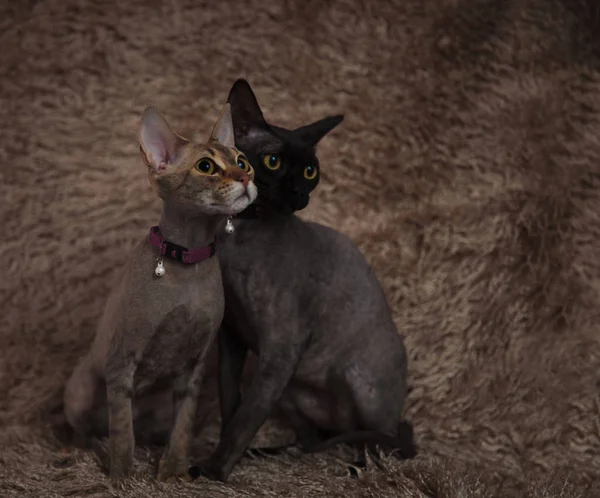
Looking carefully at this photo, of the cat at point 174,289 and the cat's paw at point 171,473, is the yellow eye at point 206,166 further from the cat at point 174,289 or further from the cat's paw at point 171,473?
the cat's paw at point 171,473

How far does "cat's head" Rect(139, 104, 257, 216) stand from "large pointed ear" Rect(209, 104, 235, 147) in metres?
0.03

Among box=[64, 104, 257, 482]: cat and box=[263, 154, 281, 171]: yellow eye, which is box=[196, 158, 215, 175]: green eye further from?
box=[263, 154, 281, 171]: yellow eye

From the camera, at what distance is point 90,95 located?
4.35ft

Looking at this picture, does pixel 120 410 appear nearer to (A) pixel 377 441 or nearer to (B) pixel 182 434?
(B) pixel 182 434

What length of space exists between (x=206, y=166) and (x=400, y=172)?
543 millimetres

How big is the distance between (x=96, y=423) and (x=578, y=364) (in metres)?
0.72

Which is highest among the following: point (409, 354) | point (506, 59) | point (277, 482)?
point (506, 59)

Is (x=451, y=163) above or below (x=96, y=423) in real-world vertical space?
above

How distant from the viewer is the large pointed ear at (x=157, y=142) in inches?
36.5

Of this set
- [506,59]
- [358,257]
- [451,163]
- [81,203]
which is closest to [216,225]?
[358,257]

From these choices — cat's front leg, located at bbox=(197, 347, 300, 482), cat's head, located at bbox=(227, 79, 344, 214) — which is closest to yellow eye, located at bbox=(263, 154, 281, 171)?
cat's head, located at bbox=(227, 79, 344, 214)

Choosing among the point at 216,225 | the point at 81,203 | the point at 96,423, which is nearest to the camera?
the point at 216,225

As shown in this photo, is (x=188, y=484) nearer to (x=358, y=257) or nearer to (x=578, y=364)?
(x=358, y=257)

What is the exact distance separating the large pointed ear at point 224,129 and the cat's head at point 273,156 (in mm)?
55
